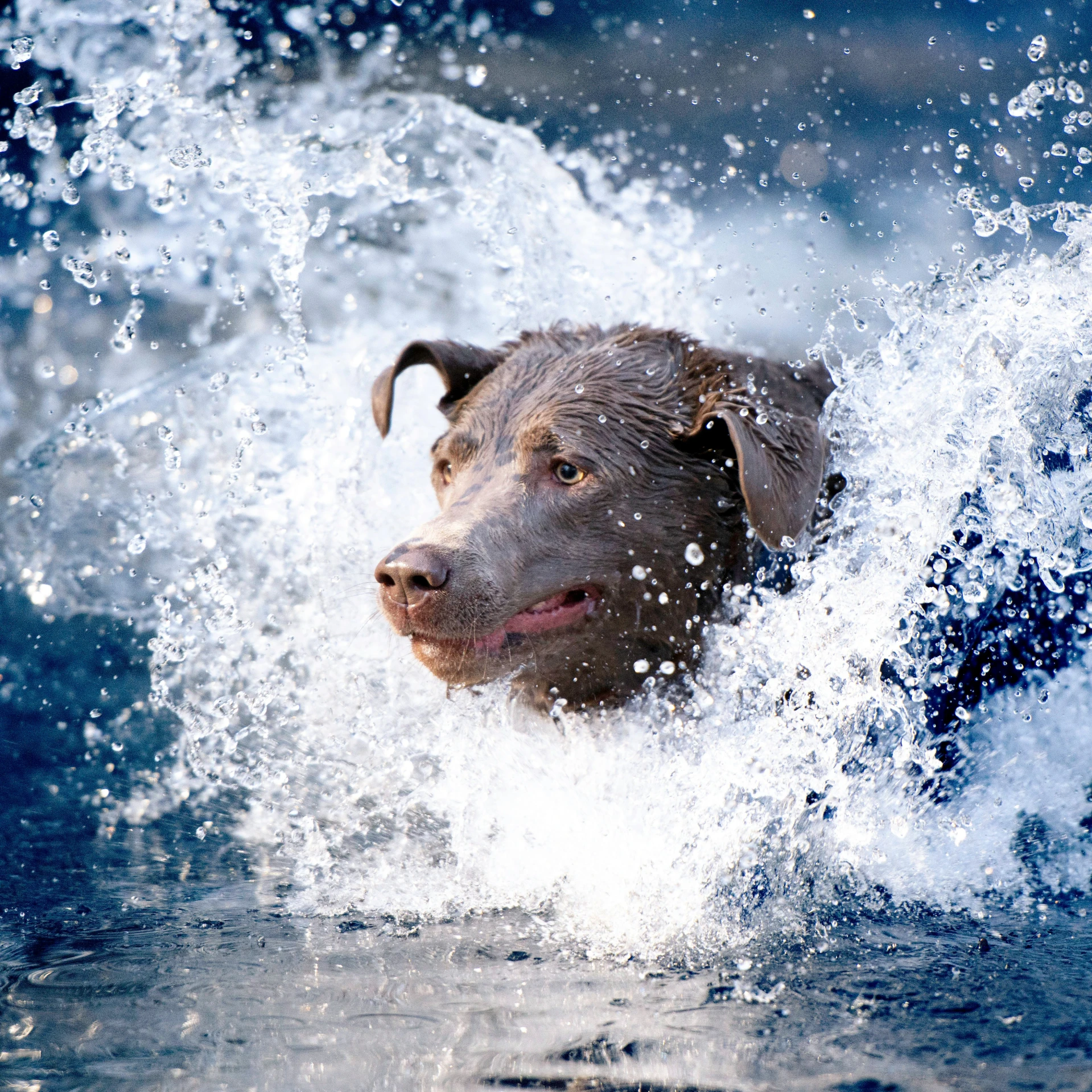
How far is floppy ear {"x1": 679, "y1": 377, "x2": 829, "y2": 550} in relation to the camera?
2.98 metres

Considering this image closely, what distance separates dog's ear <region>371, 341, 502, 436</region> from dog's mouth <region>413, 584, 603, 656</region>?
0.97 meters

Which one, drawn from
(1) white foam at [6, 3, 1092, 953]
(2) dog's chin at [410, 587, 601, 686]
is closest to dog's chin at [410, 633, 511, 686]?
(2) dog's chin at [410, 587, 601, 686]

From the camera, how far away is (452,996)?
2488 mm

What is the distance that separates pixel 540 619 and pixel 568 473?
0.45 m

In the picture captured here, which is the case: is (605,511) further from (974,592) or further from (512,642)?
(974,592)

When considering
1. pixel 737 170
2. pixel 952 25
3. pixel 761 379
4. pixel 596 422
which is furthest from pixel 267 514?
pixel 952 25

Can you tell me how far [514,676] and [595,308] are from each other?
2681 millimetres

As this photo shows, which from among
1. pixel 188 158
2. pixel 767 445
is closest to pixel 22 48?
pixel 188 158

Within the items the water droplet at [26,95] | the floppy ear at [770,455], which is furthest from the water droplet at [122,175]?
the floppy ear at [770,455]

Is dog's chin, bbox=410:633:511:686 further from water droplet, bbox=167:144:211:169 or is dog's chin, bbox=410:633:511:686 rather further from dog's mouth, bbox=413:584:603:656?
water droplet, bbox=167:144:211:169

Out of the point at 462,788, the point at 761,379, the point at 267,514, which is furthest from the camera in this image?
the point at 267,514

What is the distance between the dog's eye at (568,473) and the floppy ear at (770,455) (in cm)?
35

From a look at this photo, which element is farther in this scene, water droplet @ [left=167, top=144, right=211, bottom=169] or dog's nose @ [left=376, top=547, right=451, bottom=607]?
water droplet @ [left=167, top=144, right=211, bottom=169]

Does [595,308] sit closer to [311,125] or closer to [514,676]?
[311,125]
